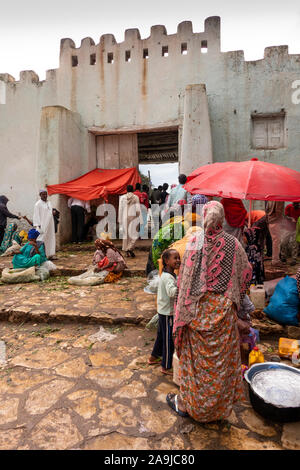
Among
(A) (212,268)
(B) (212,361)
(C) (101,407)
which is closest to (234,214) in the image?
(A) (212,268)

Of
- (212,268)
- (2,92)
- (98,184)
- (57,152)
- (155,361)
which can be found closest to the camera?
(212,268)

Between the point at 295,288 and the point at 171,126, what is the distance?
6.30m

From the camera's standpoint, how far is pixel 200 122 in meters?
7.30

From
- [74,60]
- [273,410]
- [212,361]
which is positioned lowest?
[273,410]

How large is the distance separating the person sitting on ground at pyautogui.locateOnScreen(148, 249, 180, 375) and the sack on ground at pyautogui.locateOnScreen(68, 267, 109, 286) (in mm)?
2808

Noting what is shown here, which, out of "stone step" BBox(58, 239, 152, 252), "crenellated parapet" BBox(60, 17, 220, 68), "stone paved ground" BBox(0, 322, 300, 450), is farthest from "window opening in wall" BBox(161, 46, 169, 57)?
"stone paved ground" BBox(0, 322, 300, 450)

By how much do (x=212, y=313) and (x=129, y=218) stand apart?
18.4 feet

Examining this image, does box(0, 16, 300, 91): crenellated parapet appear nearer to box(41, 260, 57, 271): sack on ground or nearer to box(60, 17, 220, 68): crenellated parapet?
box(60, 17, 220, 68): crenellated parapet

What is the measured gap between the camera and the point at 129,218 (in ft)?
24.7

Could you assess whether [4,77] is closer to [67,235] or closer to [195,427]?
[67,235]

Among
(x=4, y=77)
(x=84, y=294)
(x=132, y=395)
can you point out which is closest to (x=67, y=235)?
(x=84, y=294)

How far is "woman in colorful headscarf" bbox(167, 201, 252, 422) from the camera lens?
209cm

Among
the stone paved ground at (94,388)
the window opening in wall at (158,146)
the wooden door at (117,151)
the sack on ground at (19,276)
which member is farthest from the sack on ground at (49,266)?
the window opening in wall at (158,146)

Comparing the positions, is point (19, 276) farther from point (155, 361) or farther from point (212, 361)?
point (212, 361)
